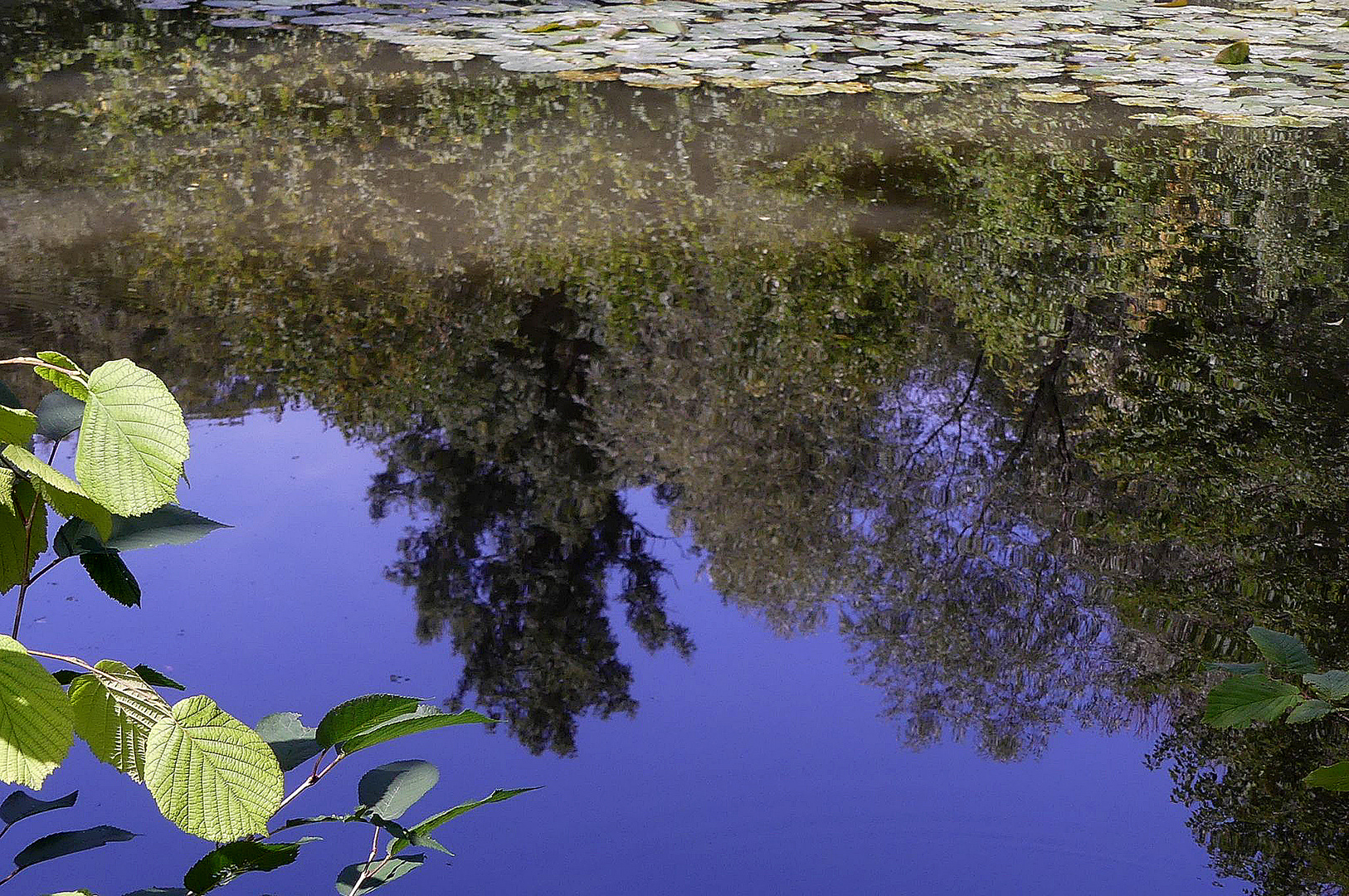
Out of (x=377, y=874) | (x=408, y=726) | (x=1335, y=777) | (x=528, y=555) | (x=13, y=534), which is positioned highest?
(x=13, y=534)

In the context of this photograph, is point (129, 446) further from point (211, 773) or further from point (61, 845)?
point (61, 845)

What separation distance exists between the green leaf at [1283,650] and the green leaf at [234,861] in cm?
74

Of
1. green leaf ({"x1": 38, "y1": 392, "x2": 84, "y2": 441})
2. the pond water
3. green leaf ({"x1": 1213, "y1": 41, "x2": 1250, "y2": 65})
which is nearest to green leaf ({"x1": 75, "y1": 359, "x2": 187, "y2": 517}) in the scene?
green leaf ({"x1": 38, "y1": 392, "x2": 84, "y2": 441})

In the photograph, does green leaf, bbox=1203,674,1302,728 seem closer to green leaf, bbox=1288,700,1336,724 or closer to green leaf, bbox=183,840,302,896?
green leaf, bbox=1288,700,1336,724

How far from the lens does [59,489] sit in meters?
0.47

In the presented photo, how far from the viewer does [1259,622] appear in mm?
1824

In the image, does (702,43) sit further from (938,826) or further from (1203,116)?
(938,826)

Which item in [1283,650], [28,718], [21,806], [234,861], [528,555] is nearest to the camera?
→ [28,718]

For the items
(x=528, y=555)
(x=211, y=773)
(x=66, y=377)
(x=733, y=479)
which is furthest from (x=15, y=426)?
(x=733, y=479)

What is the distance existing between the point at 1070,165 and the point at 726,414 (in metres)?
2.09

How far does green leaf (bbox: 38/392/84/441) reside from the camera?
1.89ft

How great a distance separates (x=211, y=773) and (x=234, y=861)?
12cm

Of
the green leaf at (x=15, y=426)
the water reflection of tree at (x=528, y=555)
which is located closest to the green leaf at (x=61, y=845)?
the green leaf at (x=15, y=426)

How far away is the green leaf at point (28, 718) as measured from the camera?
1.48ft
